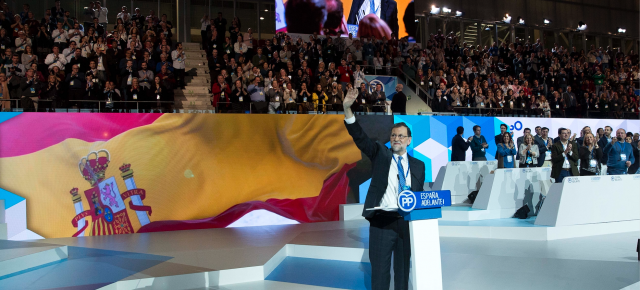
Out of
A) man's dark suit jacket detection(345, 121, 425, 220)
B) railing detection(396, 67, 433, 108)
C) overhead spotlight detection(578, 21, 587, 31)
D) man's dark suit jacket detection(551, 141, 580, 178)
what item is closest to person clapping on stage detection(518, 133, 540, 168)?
man's dark suit jacket detection(551, 141, 580, 178)

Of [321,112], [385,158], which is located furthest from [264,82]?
[385,158]

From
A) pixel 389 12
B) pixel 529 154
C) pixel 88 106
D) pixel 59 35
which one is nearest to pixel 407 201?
pixel 529 154

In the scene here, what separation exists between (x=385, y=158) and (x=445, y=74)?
1014cm

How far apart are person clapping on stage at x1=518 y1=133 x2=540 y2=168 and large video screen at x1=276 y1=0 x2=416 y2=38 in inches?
346

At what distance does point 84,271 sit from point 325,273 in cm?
Answer: 257

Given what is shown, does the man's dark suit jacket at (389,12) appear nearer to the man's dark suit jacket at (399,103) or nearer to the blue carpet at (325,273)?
the man's dark suit jacket at (399,103)

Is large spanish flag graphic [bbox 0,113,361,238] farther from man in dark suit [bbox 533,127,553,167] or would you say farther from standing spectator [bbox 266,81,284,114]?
A: man in dark suit [bbox 533,127,553,167]

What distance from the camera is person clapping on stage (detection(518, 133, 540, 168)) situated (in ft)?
27.4

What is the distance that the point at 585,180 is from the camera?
6.96 meters

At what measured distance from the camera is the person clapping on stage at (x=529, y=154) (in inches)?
329

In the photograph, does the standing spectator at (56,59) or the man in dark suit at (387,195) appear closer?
the man in dark suit at (387,195)

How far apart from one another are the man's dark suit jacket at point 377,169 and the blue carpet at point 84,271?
2685 millimetres

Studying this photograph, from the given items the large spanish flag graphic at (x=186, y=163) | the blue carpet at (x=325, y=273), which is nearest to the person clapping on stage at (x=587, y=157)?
the large spanish flag graphic at (x=186, y=163)

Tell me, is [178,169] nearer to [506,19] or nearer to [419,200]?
[419,200]
